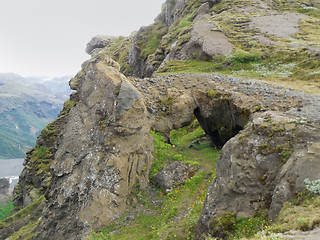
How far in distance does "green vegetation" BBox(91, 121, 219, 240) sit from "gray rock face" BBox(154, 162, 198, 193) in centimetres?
52

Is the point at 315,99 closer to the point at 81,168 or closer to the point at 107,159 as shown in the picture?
the point at 107,159

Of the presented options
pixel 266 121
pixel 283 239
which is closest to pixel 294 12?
pixel 266 121

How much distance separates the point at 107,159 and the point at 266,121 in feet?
43.3

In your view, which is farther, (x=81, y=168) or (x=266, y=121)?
(x=81, y=168)

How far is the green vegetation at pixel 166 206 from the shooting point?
1674cm

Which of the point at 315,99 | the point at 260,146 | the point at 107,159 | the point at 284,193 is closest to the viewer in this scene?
the point at 284,193

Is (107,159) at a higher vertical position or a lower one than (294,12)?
lower

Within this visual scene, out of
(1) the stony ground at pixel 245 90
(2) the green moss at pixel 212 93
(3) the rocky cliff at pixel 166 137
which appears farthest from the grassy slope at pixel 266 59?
(2) the green moss at pixel 212 93

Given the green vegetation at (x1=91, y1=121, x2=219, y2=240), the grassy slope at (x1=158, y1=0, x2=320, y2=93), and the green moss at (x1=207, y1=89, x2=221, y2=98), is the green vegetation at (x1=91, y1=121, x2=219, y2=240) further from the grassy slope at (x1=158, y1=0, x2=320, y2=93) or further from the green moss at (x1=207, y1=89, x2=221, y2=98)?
the grassy slope at (x1=158, y1=0, x2=320, y2=93)

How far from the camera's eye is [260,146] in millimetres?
13898

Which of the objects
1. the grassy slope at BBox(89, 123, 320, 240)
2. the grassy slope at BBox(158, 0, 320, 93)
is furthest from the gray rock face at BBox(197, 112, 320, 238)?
the grassy slope at BBox(158, 0, 320, 93)

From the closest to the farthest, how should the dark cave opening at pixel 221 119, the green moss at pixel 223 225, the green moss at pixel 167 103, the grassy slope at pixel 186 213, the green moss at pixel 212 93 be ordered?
the grassy slope at pixel 186 213 < the green moss at pixel 223 225 < the dark cave opening at pixel 221 119 < the green moss at pixel 212 93 < the green moss at pixel 167 103

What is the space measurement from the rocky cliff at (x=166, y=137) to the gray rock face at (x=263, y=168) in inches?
2.0

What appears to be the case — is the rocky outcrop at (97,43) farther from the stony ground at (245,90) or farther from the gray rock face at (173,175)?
the gray rock face at (173,175)
